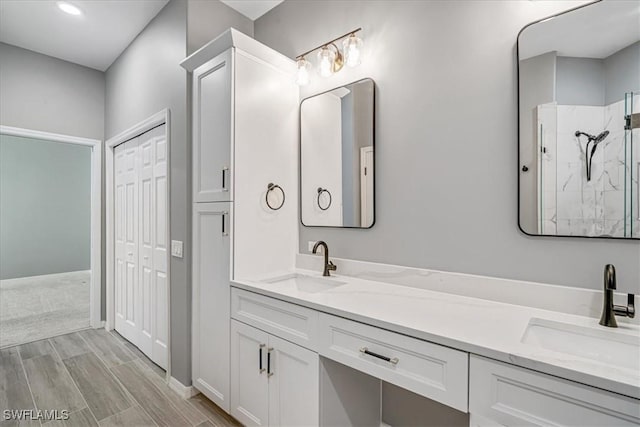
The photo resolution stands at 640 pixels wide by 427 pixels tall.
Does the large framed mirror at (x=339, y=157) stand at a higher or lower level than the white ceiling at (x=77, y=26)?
lower

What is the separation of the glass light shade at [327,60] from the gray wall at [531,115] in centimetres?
103

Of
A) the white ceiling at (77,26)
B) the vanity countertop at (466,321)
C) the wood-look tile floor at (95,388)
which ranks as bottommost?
the wood-look tile floor at (95,388)

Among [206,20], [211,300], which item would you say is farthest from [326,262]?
[206,20]

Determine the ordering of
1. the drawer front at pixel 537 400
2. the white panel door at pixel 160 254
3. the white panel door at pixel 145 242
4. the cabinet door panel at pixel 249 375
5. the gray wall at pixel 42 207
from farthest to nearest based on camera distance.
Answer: the gray wall at pixel 42 207, the white panel door at pixel 145 242, the white panel door at pixel 160 254, the cabinet door panel at pixel 249 375, the drawer front at pixel 537 400

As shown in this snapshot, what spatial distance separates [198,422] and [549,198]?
225 centimetres

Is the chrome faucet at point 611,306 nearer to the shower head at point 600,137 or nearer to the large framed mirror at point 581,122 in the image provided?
the large framed mirror at point 581,122

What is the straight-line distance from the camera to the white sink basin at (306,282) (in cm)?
185

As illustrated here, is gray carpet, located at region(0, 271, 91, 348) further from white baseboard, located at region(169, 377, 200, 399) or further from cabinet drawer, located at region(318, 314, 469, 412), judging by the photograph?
cabinet drawer, located at region(318, 314, 469, 412)

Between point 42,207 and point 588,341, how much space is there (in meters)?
7.78

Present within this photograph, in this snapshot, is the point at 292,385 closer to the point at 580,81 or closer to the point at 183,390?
the point at 183,390

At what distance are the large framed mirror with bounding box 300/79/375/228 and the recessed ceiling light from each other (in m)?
1.97

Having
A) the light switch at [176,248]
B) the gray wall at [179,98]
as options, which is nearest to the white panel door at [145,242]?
the gray wall at [179,98]

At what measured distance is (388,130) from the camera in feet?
5.74

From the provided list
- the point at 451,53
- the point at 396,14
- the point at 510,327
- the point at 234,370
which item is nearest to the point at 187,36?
the point at 396,14
